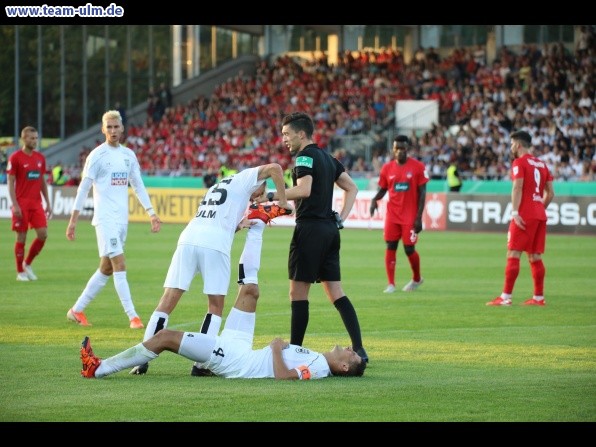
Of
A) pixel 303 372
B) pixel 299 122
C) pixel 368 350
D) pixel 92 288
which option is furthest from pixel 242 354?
pixel 92 288

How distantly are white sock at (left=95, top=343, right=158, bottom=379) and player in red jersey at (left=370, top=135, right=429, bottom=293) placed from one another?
9.08 m

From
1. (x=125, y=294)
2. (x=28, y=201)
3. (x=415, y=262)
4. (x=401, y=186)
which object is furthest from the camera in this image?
(x=28, y=201)

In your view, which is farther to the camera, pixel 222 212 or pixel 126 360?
pixel 222 212

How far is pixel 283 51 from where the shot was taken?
57.4m

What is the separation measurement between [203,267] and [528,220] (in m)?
7.43

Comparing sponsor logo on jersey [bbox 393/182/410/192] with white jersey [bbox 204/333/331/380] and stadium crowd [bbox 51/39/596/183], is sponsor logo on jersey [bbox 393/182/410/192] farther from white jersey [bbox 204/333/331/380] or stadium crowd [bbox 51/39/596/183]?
stadium crowd [bbox 51/39/596/183]

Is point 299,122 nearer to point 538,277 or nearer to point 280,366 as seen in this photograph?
point 280,366

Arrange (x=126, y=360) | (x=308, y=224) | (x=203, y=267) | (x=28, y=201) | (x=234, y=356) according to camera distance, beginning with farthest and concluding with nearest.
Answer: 1. (x=28, y=201)
2. (x=308, y=224)
3. (x=203, y=267)
4. (x=234, y=356)
5. (x=126, y=360)

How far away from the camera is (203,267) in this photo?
9625 millimetres

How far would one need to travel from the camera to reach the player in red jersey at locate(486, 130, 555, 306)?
15641mm

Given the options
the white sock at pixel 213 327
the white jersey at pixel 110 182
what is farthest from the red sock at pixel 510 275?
the white sock at pixel 213 327

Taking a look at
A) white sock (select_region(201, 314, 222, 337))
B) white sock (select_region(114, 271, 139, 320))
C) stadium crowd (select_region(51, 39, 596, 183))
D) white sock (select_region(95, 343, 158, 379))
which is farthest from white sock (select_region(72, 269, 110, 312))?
stadium crowd (select_region(51, 39, 596, 183))

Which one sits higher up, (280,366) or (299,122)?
(299,122)
